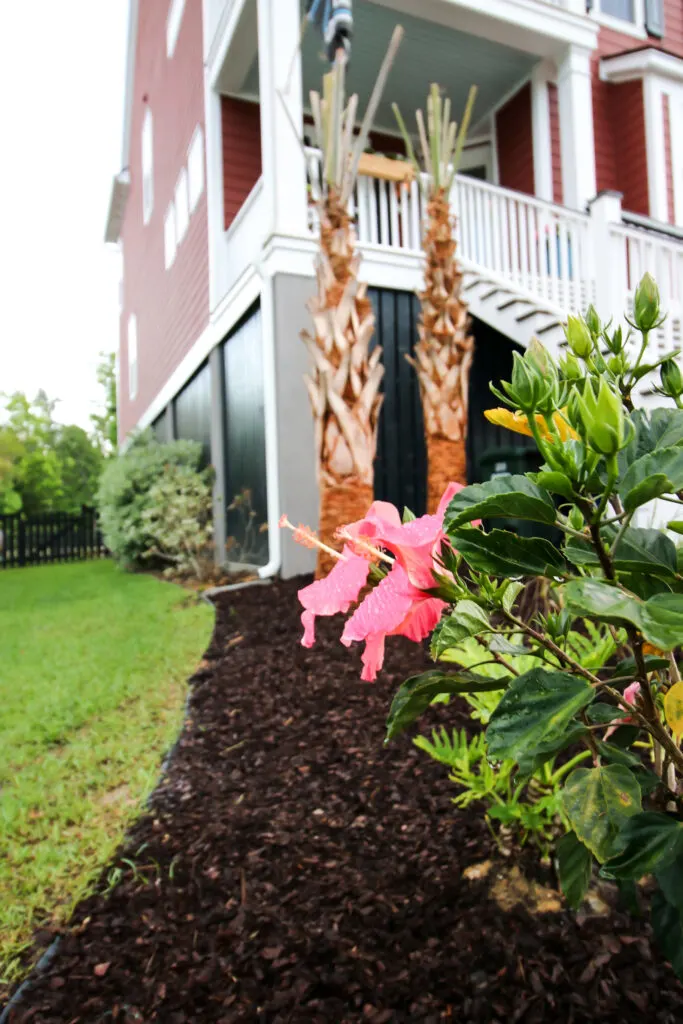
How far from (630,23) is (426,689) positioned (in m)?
11.8

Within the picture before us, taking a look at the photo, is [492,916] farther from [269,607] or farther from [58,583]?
[58,583]

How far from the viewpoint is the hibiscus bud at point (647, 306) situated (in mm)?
683

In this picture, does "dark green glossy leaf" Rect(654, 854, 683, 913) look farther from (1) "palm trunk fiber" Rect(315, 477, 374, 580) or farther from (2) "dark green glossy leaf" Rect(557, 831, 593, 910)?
(1) "palm trunk fiber" Rect(315, 477, 374, 580)

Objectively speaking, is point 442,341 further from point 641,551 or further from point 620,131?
point 620,131

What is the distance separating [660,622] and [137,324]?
635 inches

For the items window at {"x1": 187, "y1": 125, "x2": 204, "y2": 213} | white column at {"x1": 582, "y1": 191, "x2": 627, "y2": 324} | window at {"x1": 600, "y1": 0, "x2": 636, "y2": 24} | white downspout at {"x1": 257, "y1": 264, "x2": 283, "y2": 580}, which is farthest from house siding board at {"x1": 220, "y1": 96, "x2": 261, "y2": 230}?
window at {"x1": 600, "y1": 0, "x2": 636, "y2": 24}

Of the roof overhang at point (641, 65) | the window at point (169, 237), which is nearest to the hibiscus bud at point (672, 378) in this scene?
the roof overhang at point (641, 65)

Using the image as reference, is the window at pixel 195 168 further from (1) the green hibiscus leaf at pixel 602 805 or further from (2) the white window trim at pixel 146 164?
(1) the green hibiscus leaf at pixel 602 805

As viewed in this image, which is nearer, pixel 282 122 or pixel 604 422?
pixel 604 422

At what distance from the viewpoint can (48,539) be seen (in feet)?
57.4

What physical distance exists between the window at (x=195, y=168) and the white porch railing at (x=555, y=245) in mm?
2609

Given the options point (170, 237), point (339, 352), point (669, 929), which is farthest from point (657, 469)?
point (170, 237)

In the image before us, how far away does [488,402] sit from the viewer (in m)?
7.21

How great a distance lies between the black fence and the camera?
55.2 ft
